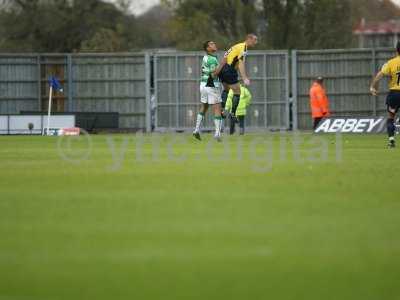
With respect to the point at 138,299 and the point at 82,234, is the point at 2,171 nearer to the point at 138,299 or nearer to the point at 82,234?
the point at 82,234

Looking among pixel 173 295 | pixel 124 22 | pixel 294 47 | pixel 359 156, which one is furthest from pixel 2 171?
pixel 124 22

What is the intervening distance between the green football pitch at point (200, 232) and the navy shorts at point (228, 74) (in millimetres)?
10553

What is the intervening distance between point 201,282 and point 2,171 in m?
9.25

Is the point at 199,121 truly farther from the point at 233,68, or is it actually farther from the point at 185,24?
the point at 185,24

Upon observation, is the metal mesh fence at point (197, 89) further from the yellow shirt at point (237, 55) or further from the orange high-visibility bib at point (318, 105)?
the yellow shirt at point (237, 55)

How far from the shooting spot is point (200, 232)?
9141 mm

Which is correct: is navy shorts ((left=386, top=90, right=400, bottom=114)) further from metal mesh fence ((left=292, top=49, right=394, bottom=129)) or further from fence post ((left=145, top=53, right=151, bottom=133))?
fence post ((left=145, top=53, right=151, bottom=133))

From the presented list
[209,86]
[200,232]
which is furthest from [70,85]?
[200,232]

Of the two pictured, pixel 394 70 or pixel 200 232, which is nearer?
pixel 200 232

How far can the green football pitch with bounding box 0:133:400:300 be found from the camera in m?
7.02

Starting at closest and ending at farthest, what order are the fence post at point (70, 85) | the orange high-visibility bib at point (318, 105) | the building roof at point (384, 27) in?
the orange high-visibility bib at point (318, 105) < the fence post at point (70, 85) < the building roof at point (384, 27)

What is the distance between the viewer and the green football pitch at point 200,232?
702 centimetres

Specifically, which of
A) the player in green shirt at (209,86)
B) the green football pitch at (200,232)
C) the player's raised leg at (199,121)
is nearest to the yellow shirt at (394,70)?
the player in green shirt at (209,86)

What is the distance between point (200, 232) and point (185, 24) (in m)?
57.6
